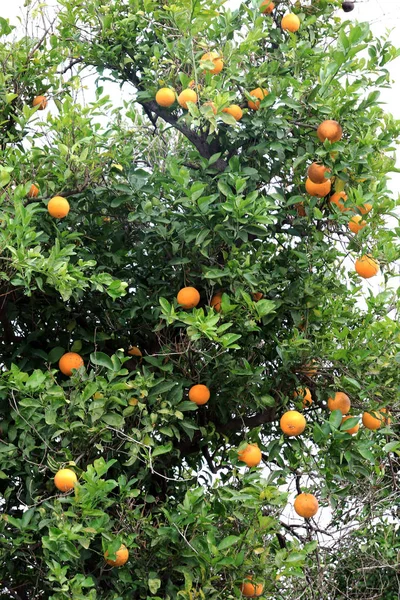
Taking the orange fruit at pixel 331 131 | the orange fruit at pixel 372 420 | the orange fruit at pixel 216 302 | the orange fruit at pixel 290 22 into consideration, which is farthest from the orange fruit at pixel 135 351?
the orange fruit at pixel 290 22

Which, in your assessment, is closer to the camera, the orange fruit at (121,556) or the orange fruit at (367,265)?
the orange fruit at (121,556)

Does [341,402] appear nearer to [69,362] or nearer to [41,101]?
[69,362]

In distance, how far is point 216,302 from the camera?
383 centimetres

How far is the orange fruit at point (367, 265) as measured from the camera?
378 cm

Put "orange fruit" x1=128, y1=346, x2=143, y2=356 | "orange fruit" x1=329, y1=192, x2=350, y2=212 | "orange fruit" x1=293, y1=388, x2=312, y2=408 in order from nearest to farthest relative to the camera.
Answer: "orange fruit" x1=329, y1=192, x2=350, y2=212 < "orange fruit" x1=293, y1=388, x2=312, y2=408 < "orange fruit" x1=128, y1=346, x2=143, y2=356

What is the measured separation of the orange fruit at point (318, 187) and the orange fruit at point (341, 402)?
36.9 inches

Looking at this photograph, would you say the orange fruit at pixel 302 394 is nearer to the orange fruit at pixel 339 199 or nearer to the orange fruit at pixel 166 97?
the orange fruit at pixel 339 199

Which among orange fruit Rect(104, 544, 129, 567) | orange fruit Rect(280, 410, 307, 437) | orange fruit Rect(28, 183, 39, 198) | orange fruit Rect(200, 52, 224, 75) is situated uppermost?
orange fruit Rect(200, 52, 224, 75)

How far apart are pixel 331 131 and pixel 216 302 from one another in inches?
36.4

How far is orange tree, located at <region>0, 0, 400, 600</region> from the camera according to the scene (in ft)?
11.5

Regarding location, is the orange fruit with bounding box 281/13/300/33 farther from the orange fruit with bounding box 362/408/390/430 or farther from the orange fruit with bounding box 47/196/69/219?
the orange fruit with bounding box 362/408/390/430

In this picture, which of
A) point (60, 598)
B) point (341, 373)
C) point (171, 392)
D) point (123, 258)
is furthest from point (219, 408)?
point (60, 598)

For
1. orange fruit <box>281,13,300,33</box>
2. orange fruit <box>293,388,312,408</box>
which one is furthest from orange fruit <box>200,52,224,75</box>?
orange fruit <box>293,388,312,408</box>

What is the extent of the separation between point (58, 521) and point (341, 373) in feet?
4.83
